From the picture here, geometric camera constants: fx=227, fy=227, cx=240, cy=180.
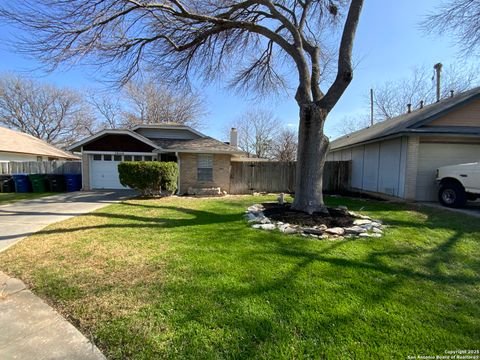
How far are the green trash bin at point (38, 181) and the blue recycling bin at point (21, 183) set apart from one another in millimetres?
335

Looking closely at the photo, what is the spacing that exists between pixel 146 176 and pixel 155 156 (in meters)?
3.16

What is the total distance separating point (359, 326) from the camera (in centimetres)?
232

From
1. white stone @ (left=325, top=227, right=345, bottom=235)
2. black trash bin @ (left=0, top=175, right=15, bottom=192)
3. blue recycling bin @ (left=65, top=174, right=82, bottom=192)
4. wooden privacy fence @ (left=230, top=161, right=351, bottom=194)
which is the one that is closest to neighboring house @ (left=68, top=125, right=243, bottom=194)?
wooden privacy fence @ (left=230, top=161, right=351, bottom=194)

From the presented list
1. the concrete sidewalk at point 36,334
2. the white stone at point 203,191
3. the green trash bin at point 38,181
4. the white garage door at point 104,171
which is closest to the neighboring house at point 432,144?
the white stone at point 203,191

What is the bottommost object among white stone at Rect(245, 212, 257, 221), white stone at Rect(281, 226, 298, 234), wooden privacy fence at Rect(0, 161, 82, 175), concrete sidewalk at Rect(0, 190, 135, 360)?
concrete sidewalk at Rect(0, 190, 135, 360)

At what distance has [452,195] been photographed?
28.6 feet

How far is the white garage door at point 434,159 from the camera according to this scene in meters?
9.82

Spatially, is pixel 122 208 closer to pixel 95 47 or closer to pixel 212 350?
pixel 95 47

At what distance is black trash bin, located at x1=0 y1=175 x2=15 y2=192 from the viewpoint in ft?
43.6

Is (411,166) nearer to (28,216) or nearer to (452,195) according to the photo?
(452,195)

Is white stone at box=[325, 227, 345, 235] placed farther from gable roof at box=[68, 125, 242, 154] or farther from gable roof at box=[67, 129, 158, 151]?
gable roof at box=[67, 129, 158, 151]

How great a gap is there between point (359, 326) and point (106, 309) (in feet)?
8.97

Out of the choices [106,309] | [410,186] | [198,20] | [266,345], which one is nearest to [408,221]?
[410,186]

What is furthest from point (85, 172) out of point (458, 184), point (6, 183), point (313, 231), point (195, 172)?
point (458, 184)
